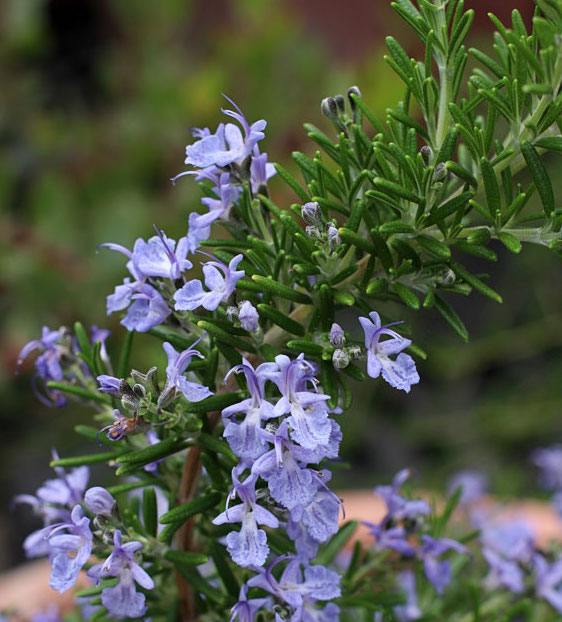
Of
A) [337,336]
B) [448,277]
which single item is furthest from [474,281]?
[337,336]

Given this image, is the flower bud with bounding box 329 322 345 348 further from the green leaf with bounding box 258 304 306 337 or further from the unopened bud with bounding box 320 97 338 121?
the unopened bud with bounding box 320 97 338 121

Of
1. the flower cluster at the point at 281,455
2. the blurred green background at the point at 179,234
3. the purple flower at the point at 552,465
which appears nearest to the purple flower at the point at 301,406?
the flower cluster at the point at 281,455

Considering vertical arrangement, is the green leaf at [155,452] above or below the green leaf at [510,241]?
below

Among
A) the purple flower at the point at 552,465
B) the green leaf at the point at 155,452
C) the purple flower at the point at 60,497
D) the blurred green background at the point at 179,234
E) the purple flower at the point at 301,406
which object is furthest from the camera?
the blurred green background at the point at 179,234

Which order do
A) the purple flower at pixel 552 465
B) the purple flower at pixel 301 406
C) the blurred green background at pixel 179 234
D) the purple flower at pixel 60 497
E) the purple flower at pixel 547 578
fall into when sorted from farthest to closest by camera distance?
the blurred green background at pixel 179 234
the purple flower at pixel 552 465
the purple flower at pixel 547 578
the purple flower at pixel 60 497
the purple flower at pixel 301 406

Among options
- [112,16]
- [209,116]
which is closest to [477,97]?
[209,116]

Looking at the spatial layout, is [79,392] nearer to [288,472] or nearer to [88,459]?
Result: [88,459]

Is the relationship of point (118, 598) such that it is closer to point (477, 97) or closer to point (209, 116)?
point (477, 97)

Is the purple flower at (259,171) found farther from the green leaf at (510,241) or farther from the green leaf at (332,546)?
the green leaf at (332,546)
